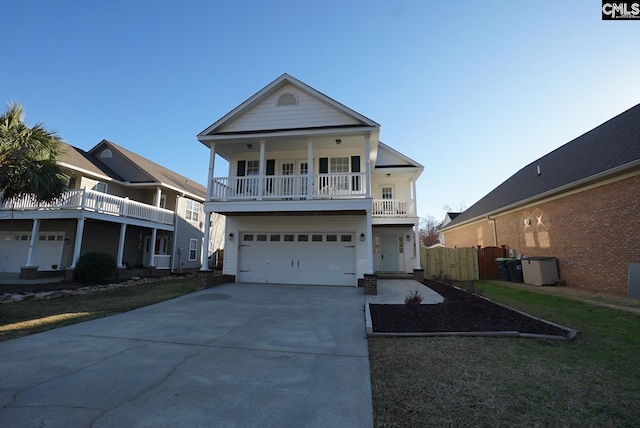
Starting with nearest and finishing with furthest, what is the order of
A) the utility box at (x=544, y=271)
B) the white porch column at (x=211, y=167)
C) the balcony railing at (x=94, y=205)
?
1. the white porch column at (x=211, y=167)
2. the utility box at (x=544, y=271)
3. the balcony railing at (x=94, y=205)

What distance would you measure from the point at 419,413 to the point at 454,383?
3.02 ft

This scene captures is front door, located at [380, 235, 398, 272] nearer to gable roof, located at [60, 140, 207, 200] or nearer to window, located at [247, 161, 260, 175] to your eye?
window, located at [247, 161, 260, 175]

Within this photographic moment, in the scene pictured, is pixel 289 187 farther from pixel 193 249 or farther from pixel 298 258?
pixel 193 249

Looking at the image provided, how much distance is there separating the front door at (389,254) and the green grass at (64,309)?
1015cm

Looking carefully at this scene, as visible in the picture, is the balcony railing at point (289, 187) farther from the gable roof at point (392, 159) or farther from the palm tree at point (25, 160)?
the palm tree at point (25, 160)

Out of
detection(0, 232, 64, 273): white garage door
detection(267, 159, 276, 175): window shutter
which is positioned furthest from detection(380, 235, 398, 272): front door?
detection(0, 232, 64, 273): white garage door

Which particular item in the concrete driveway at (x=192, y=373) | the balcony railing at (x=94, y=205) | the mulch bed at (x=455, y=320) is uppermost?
the balcony railing at (x=94, y=205)

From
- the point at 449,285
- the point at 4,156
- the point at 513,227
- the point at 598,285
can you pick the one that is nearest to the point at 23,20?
the point at 4,156

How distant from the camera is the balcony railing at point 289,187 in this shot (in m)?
11.6

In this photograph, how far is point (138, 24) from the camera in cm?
1092

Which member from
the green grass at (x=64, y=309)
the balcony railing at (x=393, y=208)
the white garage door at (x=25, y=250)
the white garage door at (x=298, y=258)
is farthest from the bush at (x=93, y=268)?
the balcony railing at (x=393, y=208)

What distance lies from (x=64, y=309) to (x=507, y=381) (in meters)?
10.3

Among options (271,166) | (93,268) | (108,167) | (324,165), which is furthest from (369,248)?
(108,167)

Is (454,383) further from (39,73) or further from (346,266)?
(39,73)
